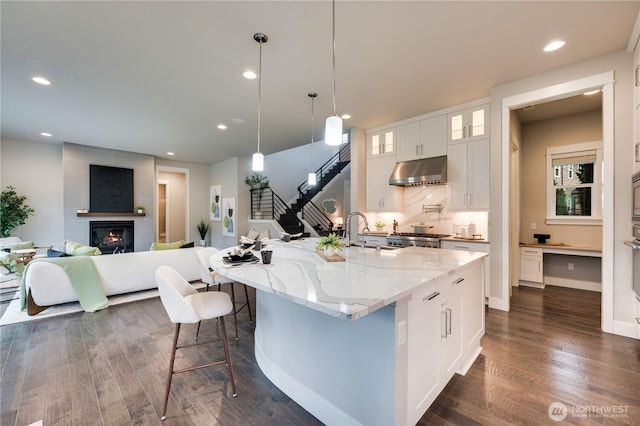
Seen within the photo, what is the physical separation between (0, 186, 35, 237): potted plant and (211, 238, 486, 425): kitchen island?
6756 millimetres

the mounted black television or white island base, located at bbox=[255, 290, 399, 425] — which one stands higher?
the mounted black television

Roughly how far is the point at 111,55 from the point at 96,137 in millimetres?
4209

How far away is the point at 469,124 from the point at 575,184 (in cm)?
237

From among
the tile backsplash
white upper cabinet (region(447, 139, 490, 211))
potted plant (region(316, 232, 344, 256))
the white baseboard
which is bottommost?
the white baseboard

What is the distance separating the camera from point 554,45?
280 cm

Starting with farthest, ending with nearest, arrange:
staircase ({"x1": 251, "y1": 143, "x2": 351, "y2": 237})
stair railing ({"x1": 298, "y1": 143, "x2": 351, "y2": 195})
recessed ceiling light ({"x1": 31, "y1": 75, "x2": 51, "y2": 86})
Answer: stair railing ({"x1": 298, "y1": 143, "x2": 351, "y2": 195}), staircase ({"x1": 251, "y1": 143, "x2": 351, "y2": 237}), recessed ceiling light ({"x1": 31, "y1": 75, "x2": 51, "y2": 86})

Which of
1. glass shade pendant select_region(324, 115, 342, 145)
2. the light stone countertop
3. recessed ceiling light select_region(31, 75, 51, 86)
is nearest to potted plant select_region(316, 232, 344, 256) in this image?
the light stone countertop

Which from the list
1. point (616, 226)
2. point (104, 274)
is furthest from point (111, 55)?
point (616, 226)

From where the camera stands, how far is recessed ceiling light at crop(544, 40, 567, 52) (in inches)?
108

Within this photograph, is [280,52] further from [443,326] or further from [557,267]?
[557,267]

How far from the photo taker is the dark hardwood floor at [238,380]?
177 cm

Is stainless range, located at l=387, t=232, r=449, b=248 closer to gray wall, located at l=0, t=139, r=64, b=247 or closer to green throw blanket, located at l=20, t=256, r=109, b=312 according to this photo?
green throw blanket, located at l=20, t=256, r=109, b=312

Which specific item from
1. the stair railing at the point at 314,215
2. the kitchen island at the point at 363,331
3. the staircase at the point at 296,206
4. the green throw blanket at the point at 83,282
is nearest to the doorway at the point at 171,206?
the staircase at the point at 296,206

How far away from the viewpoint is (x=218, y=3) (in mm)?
2225
